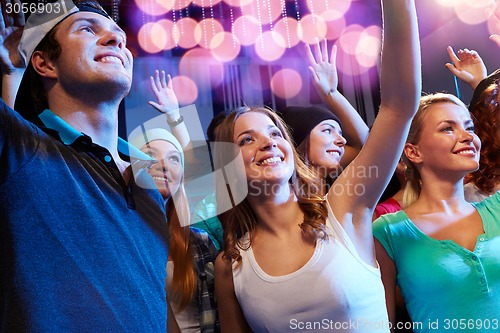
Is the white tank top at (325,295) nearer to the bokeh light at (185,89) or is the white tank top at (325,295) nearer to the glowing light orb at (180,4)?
the bokeh light at (185,89)

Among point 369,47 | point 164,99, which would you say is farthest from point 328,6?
point 164,99

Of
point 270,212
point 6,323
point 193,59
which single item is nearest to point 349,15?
point 193,59

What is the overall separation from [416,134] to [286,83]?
126 cm

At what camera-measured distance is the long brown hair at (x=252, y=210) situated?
1.08m

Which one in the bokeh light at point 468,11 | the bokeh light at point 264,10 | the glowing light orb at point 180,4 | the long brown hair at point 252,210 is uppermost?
the glowing light orb at point 180,4

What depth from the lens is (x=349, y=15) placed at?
7.86 feet

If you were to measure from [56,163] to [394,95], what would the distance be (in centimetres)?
67

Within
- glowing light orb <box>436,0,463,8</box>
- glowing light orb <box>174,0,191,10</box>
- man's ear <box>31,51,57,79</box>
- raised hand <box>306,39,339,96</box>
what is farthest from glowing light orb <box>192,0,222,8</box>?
man's ear <box>31,51,57,79</box>

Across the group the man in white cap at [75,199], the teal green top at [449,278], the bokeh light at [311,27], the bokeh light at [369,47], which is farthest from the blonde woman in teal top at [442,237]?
the bokeh light at [311,27]

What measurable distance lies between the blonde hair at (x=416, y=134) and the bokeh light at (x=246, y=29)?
1.27m

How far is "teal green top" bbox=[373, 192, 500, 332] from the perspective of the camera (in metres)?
1.11

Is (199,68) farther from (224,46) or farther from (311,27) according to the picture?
(311,27)

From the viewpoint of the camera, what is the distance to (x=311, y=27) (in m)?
2.43

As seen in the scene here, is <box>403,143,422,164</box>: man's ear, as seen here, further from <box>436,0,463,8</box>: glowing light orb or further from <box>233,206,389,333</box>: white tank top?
<box>436,0,463,8</box>: glowing light orb
